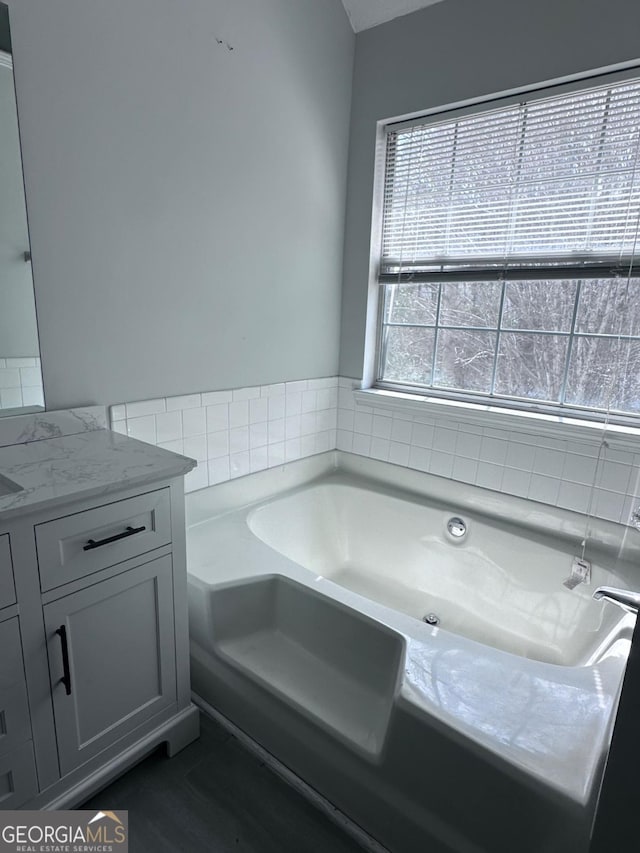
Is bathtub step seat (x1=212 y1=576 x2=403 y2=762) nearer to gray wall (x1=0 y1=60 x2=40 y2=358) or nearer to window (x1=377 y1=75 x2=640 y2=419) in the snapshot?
gray wall (x1=0 y1=60 x2=40 y2=358)

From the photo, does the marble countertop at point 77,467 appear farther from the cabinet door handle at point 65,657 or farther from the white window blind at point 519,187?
the white window blind at point 519,187

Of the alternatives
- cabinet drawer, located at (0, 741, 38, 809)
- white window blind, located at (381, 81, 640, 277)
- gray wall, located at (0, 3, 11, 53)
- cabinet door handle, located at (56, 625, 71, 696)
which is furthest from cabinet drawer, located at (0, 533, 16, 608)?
white window blind, located at (381, 81, 640, 277)

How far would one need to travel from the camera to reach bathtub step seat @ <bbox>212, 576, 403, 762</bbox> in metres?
1.34

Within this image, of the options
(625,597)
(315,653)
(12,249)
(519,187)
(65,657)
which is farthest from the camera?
(519,187)

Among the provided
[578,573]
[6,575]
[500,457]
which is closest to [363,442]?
[500,457]

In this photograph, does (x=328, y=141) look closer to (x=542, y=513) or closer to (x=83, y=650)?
(x=542, y=513)

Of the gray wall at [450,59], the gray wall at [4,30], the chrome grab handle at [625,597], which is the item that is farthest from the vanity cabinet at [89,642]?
the gray wall at [450,59]

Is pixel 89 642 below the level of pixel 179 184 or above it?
below

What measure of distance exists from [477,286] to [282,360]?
931mm

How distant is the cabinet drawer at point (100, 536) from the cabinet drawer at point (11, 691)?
4.3 inches

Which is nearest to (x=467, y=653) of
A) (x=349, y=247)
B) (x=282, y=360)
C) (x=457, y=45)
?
(x=282, y=360)

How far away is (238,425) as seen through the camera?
211 cm

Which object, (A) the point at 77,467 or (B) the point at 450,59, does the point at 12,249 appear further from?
(B) the point at 450,59

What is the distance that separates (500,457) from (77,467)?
5.39ft
